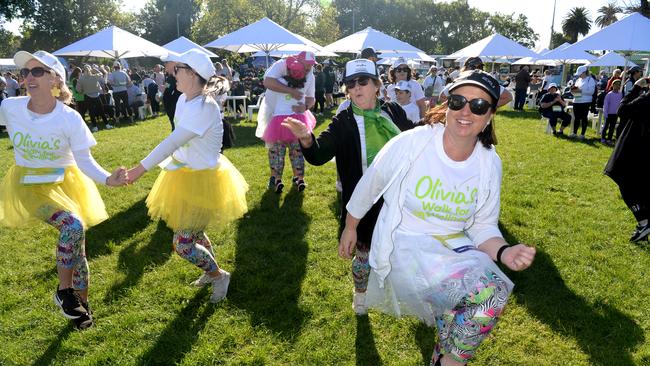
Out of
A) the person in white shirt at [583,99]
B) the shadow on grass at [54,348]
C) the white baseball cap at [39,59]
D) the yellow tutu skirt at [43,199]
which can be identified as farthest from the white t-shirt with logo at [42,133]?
the person in white shirt at [583,99]

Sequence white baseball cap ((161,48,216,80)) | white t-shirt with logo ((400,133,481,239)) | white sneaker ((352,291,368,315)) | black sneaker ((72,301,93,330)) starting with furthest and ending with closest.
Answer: white sneaker ((352,291,368,315)) → black sneaker ((72,301,93,330)) → white baseball cap ((161,48,216,80)) → white t-shirt with logo ((400,133,481,239))

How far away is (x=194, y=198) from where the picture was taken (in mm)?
3699

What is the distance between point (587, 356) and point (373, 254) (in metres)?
2.14

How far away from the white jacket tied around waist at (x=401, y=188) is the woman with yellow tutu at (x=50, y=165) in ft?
6.75

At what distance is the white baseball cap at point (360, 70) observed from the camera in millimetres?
3266

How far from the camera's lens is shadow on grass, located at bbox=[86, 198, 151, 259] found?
523 centimetres

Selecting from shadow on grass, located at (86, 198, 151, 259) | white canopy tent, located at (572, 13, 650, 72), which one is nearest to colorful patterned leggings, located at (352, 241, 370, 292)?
shadow on grass, located at (86, 198, 151, 259)

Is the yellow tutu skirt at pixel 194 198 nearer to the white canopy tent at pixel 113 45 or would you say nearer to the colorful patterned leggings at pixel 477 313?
the colorful patterned leggings at pixel 477 313

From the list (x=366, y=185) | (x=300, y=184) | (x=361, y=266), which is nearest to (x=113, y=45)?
(x=300, y=184)

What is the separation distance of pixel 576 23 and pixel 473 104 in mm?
72405

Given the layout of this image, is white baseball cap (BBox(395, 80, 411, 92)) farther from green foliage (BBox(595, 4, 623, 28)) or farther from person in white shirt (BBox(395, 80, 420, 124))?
green foliage (BBox(595, 4, 623, 28))

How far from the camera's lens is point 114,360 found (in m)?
3.32

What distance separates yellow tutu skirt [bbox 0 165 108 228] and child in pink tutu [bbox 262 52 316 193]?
11.0ft

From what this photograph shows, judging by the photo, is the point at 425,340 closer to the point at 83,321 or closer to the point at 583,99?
the point at 83,321
